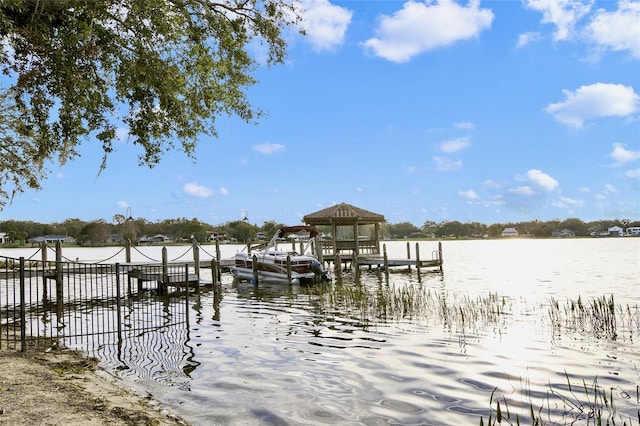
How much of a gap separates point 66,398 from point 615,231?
20238 cm

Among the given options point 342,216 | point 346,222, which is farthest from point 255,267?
point 346,222

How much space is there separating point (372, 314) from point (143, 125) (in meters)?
9.34

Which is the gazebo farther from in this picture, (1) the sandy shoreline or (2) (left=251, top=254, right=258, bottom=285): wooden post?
(1) the sandy shoreline

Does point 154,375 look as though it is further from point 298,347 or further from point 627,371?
point 627,371

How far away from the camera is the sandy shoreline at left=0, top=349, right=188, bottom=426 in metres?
5.83

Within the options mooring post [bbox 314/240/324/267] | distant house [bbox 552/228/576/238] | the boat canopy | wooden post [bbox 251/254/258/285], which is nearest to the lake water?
wooden post [bbox 251/254/258/285]

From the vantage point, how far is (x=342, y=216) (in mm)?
35656

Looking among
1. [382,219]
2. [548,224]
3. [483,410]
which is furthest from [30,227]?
[548,224]

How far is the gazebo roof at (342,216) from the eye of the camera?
117ft

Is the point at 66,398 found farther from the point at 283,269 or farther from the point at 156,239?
the point at 156,239

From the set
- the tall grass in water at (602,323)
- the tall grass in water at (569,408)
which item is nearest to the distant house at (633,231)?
the tall grass in water at (602,323)

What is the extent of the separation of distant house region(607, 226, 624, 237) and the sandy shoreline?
659 ft

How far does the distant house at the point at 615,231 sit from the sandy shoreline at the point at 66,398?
200864 millimetres

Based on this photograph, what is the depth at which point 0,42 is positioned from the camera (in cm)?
1105
